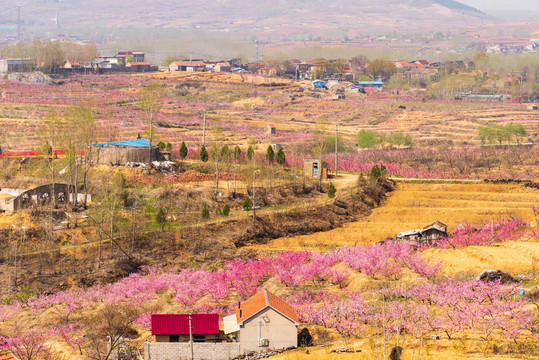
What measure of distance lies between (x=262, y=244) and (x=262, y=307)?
49.2 ft

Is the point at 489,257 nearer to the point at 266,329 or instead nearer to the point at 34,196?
the point at 266,329

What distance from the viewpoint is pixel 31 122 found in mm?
74938

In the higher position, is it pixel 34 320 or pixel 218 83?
pixel 218 83

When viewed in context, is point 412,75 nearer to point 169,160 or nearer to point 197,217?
point 169,160

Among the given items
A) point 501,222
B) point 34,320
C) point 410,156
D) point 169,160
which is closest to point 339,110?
point 410,156

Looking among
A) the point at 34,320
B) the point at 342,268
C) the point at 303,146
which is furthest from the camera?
the point at 303,146

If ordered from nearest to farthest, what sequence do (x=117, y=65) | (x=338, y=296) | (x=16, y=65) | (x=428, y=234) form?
1. (x=338, y=296)
2. (x=428, y=234)
3. (x=16, y=65)
4. (x=117, y=65)

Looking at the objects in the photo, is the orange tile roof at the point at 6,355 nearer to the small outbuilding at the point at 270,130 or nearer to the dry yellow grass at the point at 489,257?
the dry yellow grass at the point at 489,257

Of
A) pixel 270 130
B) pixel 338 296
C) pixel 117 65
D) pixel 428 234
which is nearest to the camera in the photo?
pixel 338 296

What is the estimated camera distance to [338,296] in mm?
33344

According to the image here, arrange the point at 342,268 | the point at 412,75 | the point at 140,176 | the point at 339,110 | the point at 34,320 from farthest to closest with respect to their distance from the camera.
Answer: the point at 412,75 → the point at 339,110 → the point at 140,176 → the point at 342,268 → the point at 34,320

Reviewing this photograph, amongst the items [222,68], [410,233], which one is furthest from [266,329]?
[222,68]

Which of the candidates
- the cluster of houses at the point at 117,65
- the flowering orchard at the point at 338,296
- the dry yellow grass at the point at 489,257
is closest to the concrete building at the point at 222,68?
the cluster of houses at the point at 117,65

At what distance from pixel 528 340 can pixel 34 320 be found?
2004cm
